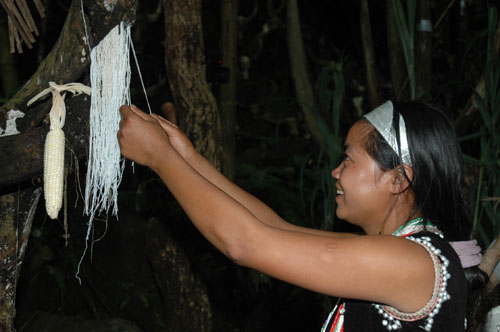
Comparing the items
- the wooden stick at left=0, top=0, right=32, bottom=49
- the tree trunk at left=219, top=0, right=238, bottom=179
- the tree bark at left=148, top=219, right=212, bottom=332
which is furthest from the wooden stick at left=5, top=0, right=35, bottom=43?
the tree trunk at left=219, top=0, right=238, bottom=179

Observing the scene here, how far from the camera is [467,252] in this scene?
1145 millimetres

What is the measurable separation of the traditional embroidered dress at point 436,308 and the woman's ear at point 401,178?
0.11m

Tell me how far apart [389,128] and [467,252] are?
349 millimetres

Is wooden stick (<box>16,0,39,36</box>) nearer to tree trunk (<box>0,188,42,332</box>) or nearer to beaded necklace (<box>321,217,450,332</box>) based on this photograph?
tree trunk (<box>0,188,42,332</box>)

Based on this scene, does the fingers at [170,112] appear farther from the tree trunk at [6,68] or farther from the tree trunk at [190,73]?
the tree trunk at [6,68]

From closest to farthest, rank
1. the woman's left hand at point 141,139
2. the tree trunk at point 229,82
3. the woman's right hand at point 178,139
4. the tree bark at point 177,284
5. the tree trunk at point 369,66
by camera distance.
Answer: the woman's left hand at point 141,139 < the woman's right hand at point 178,139 < the tree bark at point 177,284 < the tree trunk at point 369,66 < the tree trunk at point 229,82

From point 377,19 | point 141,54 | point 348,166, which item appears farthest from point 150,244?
point 377,19

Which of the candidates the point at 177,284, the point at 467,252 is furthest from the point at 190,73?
the point at 467,252

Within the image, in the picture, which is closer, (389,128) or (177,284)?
(389,128)

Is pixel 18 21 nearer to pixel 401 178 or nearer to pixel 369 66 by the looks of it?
pixel 401 178

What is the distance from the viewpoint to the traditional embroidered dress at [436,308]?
103cm

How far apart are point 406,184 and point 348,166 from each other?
146 millimetres

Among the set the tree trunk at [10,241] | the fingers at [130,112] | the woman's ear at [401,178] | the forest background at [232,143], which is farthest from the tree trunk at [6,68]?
the woman's ear at [401,178]

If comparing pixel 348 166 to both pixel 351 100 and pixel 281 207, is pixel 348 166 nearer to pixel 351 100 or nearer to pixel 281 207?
pixel 281 207
